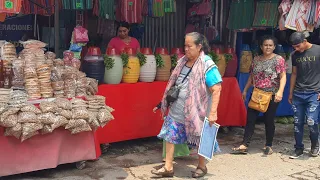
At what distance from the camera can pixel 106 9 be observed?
20.3 ft

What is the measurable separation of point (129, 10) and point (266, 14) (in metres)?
2.04

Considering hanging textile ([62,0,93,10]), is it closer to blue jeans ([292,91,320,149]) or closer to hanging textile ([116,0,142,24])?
hanging textile ([116,0,142,24])

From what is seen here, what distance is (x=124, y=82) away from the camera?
16.7ft

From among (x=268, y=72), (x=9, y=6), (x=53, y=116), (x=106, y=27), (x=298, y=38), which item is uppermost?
(x=9, y=6)

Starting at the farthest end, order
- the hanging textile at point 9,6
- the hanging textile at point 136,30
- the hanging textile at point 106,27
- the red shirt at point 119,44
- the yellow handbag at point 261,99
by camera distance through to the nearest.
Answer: the hanging textile at point 136,30
the hanging textile at point 106,27
the red shirt at point 119,44
the yellow handbag at point 261,99
the hanging textile at point 9,6

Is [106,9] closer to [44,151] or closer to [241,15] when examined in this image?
[241,15]

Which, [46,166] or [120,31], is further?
[120,31]

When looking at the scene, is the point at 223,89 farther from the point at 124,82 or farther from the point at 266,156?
the point at 124,82

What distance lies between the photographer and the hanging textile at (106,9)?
6.12 meters

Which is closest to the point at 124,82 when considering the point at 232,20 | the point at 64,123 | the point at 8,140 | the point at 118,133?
the point at 118,133

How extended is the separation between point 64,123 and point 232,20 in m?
3.61

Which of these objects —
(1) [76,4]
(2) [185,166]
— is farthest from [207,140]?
(1) [76,4]

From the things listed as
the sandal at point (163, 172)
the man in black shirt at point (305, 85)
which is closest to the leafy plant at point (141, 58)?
the sandal at point (163, 172)

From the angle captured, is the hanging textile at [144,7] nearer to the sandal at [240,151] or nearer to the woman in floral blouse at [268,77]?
the woman in floral blouse at [268,77]
